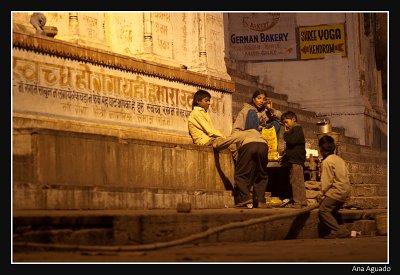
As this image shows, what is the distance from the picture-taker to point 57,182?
13234mm

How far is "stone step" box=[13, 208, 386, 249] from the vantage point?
11508 millimetres

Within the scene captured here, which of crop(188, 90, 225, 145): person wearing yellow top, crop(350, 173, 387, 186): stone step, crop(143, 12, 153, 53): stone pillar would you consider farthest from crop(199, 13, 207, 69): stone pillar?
crop(188, 90, 225, 145): person wearing yellow top

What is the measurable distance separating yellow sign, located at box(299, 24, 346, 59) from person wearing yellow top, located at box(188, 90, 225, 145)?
1181 cm

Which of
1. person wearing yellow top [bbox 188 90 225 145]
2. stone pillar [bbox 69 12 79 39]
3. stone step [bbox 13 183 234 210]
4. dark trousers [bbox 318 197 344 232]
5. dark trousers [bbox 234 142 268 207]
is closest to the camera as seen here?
stone step [bbox 13 183 234 210]

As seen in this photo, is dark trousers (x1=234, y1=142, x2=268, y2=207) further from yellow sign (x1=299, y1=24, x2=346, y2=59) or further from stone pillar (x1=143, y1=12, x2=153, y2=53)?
yellow sign (x1=299, y1=24, x2=346, y2=59)

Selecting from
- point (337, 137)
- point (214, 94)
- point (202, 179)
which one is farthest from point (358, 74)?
point (202, 179)

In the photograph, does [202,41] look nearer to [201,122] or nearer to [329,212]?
[201,122]

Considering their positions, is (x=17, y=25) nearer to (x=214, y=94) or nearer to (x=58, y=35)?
(x=58, y=35)

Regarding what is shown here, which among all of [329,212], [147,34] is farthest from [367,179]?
[329,212]

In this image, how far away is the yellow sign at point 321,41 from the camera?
28203 mm

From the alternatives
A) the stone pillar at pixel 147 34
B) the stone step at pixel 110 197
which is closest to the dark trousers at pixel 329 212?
the stone step at pixel 110 197

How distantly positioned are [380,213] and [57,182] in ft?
19.5

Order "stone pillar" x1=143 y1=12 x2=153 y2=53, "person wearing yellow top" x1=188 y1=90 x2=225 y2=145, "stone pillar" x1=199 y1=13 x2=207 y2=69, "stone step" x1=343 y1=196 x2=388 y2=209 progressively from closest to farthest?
"person wearing yellow top" x1=188 y1=90 x2=225 y2=145 → "stone pillar" x1=143 y1=12 x2=153 y2=53 → "stone pillar" x1=199 y1=13 x2=207 y2=69 → "stone step" x1=343 y1=196 x2=388 y2=209

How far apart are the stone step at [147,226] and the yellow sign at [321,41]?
13.0m
